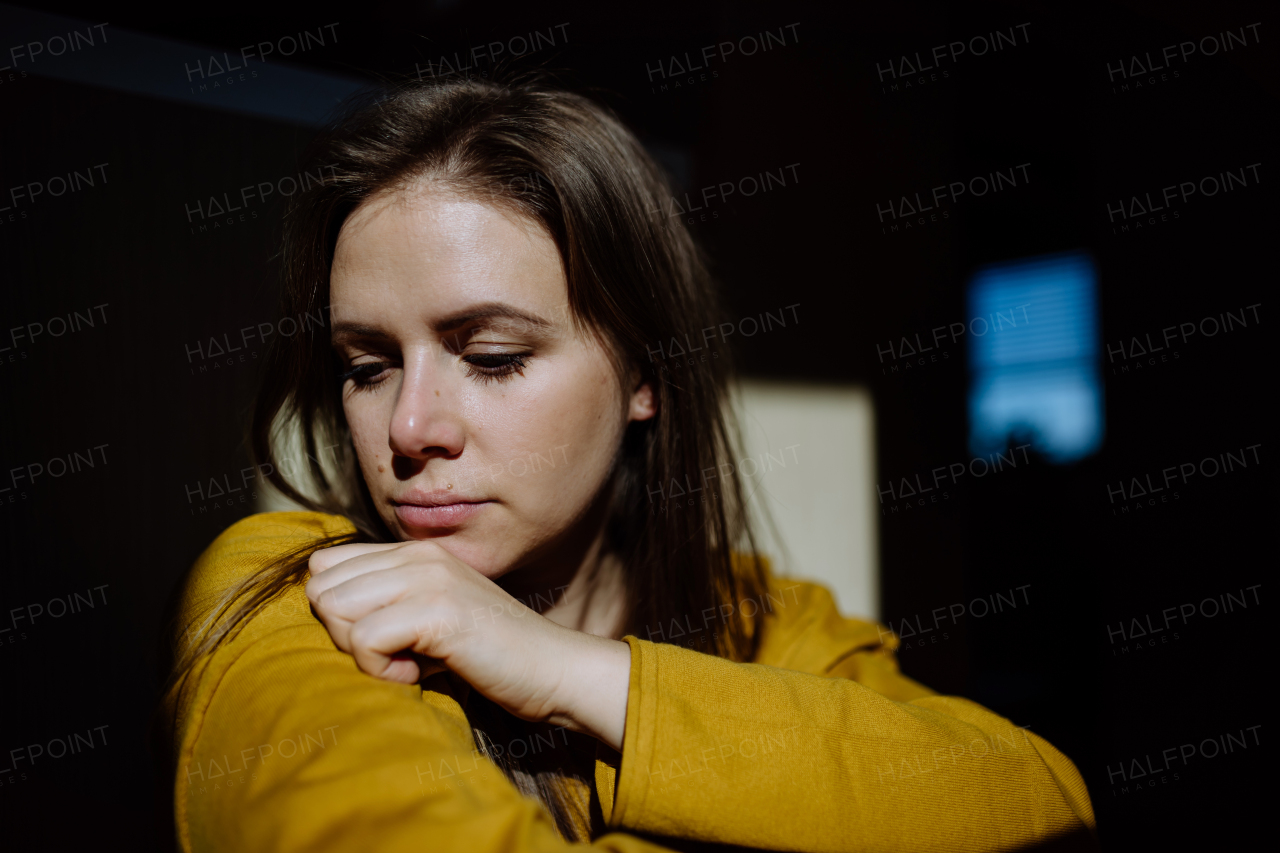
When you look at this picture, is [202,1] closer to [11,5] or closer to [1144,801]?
[11,5]

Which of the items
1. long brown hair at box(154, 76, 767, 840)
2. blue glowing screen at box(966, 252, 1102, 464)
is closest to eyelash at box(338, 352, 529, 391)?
long brown hair at box(154, 76, 767, 840)

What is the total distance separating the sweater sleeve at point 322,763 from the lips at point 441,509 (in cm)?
19

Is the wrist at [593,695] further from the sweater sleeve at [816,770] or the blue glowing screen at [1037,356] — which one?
the blue glowing screen at [1037,356]

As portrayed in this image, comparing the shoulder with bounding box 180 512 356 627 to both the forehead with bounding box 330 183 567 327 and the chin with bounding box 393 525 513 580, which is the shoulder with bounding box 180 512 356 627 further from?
the forehead with bounding box 330 183 567 327

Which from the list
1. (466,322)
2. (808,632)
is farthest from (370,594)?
(808,632)

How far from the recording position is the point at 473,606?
2.81 feet

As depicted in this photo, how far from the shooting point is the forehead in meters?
1.03

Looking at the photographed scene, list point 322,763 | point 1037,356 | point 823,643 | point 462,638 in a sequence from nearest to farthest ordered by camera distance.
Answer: point 322,763
point 462,638
point 823,643
point 1037,356

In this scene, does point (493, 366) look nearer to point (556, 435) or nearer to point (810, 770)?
point (556, 435)

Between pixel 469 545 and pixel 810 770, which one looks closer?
pixel 810 770

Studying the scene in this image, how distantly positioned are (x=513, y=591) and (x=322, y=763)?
654 millimetres

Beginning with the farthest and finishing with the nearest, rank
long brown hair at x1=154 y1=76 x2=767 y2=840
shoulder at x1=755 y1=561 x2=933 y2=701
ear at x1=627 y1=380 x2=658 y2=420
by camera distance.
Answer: shoulder at x1=755 y1=561 x2=933 y2=701, ear at x1=627 y1=380 x2=658 y2=420, long brown hair at x1=154 y1=76 x2=767 y2=840

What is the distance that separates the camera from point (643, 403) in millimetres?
1372

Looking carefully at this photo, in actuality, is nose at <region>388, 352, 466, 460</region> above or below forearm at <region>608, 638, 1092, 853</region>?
above
